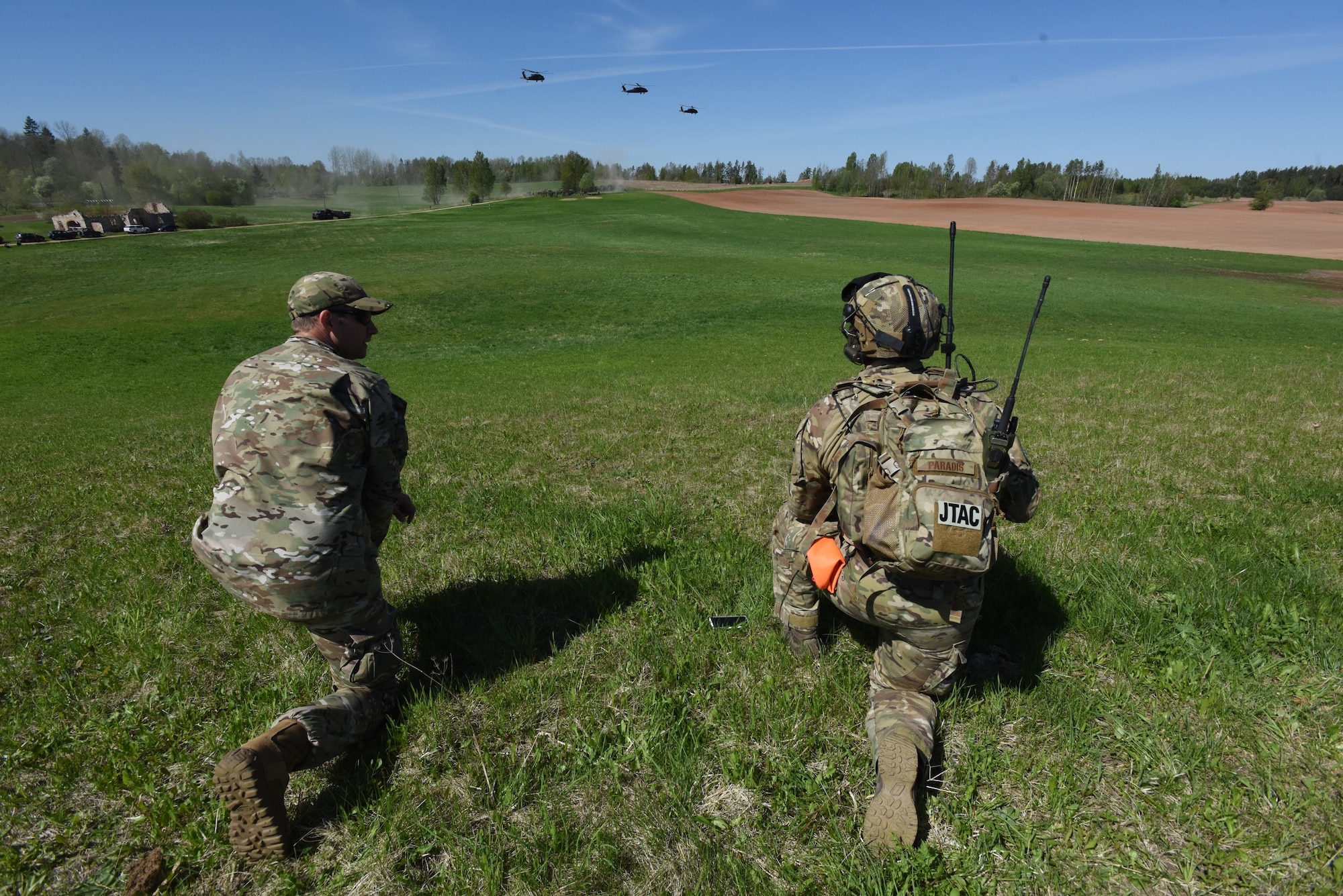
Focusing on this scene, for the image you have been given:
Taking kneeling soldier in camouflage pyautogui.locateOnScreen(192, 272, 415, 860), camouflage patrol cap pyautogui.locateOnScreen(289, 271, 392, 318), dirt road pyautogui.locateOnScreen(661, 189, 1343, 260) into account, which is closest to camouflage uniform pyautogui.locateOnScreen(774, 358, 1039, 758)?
kneeling soldier in camouflage pyautogui.locateOnScreen(192, 272, 415, 860)

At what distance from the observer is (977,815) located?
2.64 meters

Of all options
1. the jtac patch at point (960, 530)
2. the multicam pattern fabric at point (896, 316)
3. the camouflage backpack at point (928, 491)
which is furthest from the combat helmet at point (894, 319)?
the jtac patch at point (960, 530)

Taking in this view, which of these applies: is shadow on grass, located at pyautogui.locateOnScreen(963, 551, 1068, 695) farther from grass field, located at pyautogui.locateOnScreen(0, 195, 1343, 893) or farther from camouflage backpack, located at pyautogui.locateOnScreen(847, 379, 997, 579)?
camouflage backpack, located at pyautogui.locateOnScreen(847, 379, 997, 579)

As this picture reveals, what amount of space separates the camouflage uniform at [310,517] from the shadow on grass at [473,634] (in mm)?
174

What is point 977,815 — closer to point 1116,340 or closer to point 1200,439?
point 1200,439

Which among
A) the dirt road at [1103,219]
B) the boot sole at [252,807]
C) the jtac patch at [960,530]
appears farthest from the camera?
the dirt road at [1103,219]

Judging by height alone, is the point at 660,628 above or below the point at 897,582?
below

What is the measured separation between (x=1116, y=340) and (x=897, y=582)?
61.0ft

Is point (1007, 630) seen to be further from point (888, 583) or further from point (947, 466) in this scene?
point (947, 466)

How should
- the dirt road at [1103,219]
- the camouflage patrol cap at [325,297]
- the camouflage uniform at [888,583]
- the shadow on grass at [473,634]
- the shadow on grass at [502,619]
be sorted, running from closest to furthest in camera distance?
the shadow on grass at [473,634] < the camouflage uniform at [888,583] < the camouflage patrol cap at [325,297] < the shadow on grass at [502,619] < the dirt road at [1103,219]

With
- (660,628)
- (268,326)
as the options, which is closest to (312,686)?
(660,628)

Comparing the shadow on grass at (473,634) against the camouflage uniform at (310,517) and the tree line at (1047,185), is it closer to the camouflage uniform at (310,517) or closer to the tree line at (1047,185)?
the camouflage uniform at (310,517)

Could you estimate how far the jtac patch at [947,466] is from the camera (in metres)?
2.75

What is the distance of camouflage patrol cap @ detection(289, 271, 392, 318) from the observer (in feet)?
10.8
